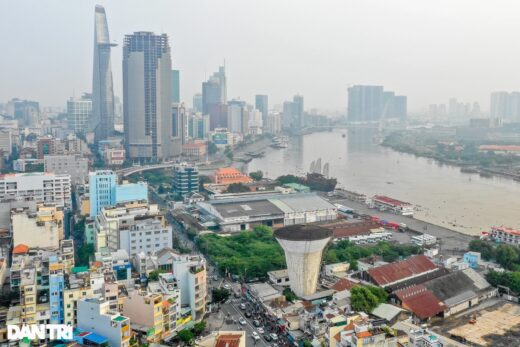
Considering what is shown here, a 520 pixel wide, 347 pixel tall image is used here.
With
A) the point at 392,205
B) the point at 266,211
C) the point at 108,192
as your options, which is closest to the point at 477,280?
the point at 266,211

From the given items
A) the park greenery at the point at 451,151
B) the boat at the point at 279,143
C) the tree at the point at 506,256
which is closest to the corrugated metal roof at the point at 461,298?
the tree at the point at 506,256

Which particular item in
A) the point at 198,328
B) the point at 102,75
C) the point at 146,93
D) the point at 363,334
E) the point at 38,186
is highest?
the point at 102,75

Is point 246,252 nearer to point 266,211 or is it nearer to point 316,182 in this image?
point 266,211

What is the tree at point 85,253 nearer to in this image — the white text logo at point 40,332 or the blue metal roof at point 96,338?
the white text logo at point 40,332

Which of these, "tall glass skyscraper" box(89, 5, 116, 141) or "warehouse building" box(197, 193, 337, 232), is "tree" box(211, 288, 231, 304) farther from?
"tall glass skyscraper" box(89, 5, 116, 141)

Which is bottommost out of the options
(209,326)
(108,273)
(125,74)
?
(209,326)

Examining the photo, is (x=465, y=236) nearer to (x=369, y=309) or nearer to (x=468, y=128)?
(x=369, y=309)

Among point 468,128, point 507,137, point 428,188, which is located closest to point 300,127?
point 468,128
